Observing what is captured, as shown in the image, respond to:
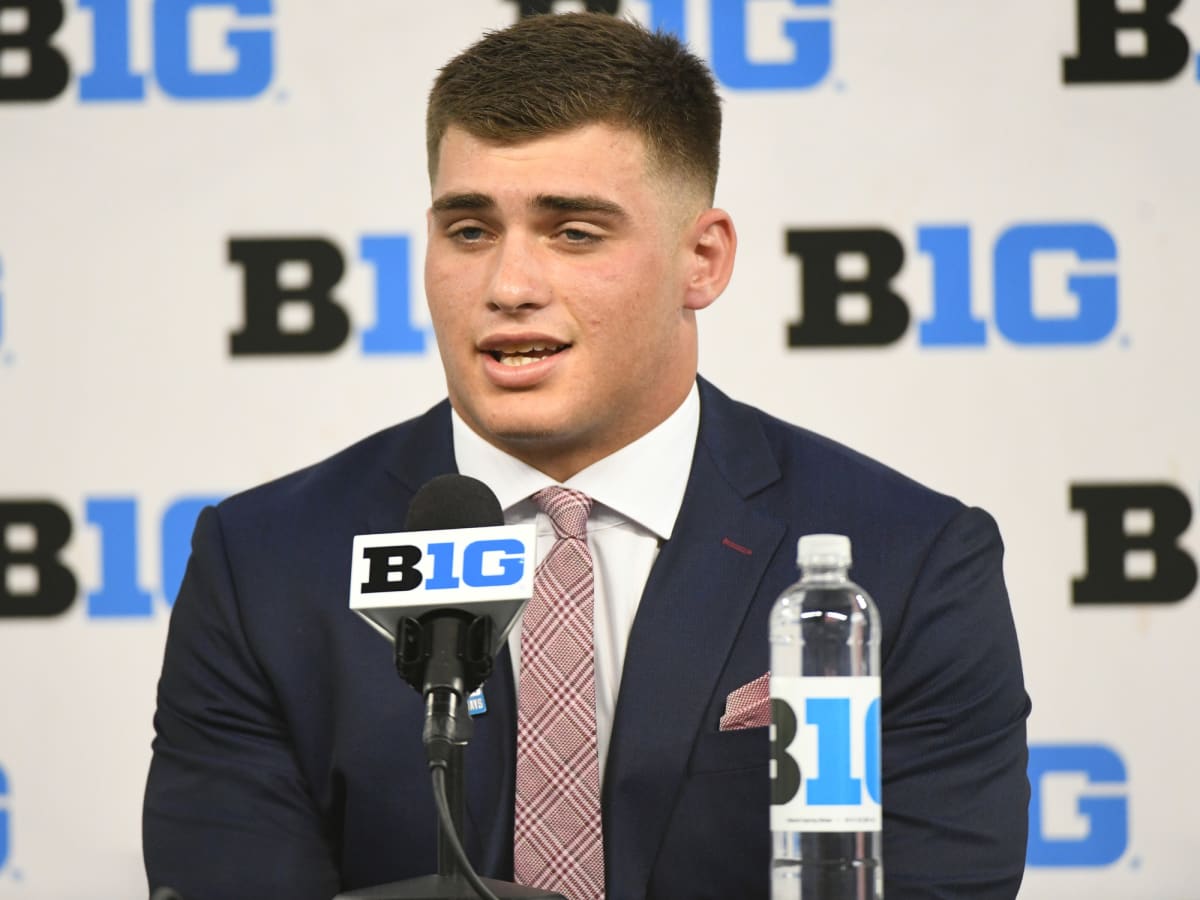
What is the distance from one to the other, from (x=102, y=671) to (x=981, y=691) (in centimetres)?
171

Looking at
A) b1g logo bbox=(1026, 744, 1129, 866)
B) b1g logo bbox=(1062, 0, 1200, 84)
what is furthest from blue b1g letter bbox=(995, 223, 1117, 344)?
b1g logo bbox=(1026, 744, 1129, 866)

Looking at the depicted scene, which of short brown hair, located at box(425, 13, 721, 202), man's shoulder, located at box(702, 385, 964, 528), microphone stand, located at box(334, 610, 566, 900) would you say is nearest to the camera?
microphone stand, located at box(334, 610, 566, 900)

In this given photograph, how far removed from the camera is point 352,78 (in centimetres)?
321

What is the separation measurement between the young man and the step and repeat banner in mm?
803

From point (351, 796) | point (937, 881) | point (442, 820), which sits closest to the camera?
point (442, 820)

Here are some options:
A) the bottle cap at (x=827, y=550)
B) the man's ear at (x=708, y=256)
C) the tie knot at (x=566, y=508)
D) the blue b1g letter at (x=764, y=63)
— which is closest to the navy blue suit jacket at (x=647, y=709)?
the tie knot at (x=566, y=508)

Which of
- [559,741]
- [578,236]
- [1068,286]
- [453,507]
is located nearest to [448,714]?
[453,507]

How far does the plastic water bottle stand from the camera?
4.94 feet

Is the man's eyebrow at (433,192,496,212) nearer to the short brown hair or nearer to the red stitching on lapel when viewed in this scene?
the short brown hair

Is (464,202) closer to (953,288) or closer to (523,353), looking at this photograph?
(523,353)

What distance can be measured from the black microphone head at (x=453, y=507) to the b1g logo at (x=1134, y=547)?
181 centimetres

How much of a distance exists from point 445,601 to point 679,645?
0.80m

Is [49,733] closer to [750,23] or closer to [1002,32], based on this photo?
[750,23]

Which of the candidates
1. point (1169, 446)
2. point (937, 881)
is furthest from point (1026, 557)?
point (937, 881)
